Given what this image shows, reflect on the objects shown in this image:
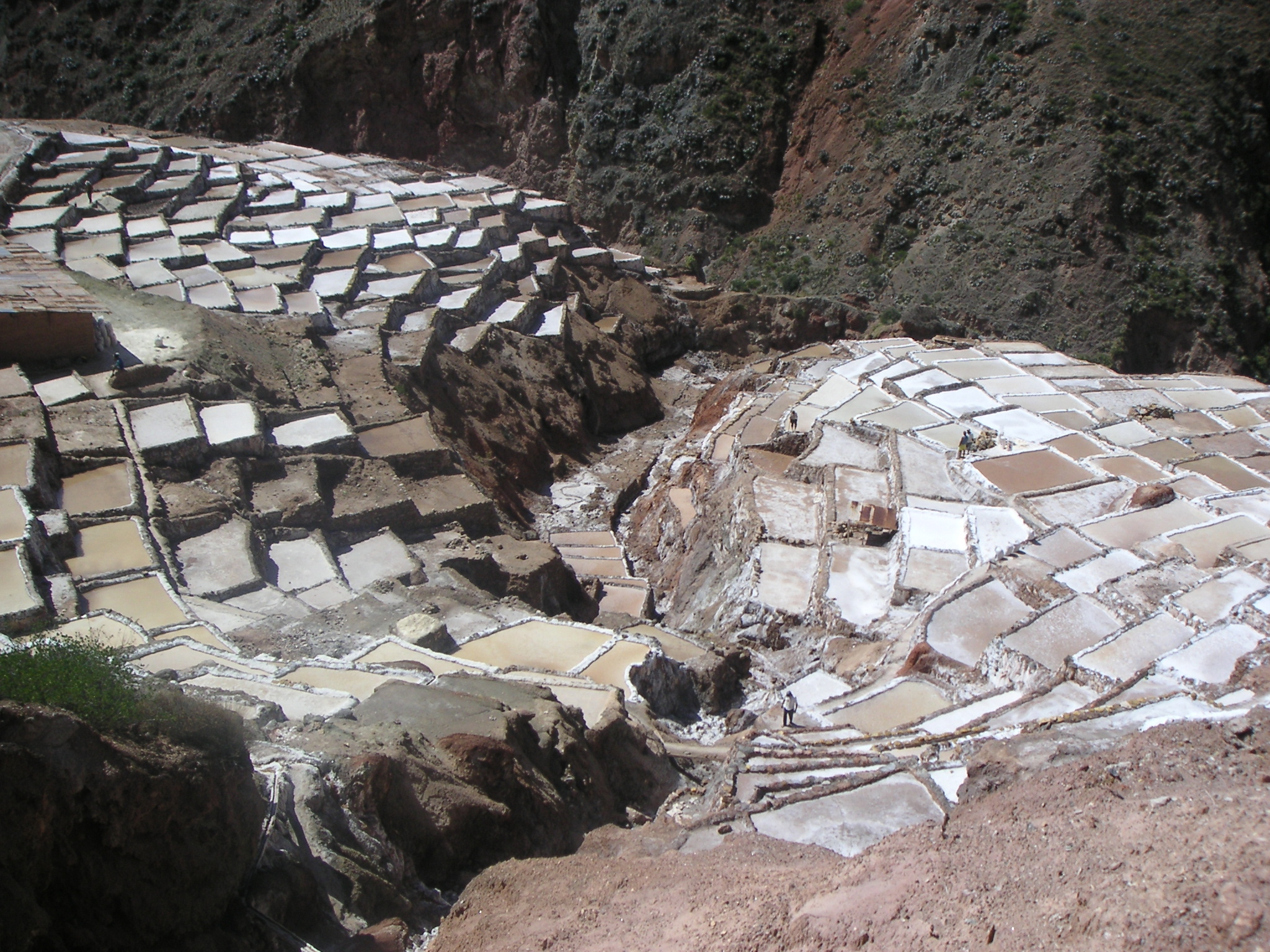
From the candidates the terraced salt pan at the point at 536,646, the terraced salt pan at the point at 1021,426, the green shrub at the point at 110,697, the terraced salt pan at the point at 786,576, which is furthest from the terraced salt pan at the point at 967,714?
the terraced salt pan at the point at 1021,426

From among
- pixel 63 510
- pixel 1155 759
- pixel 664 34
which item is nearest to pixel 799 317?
pixel 664 34

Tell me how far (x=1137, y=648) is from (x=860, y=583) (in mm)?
3871

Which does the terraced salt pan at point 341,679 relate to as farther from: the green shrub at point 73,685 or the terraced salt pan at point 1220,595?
the terraced salt pan at point 1220,595

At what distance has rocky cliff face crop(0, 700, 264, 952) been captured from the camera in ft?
13.1

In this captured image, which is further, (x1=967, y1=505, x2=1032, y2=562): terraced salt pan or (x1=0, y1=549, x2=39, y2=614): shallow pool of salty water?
(x1=967, y1=505, x2=1032, y2=562): terraced salt pan

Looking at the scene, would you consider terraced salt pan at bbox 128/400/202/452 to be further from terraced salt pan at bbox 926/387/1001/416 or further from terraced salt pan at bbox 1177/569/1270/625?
terraced salt pan at bbox 1177/569/1270/625

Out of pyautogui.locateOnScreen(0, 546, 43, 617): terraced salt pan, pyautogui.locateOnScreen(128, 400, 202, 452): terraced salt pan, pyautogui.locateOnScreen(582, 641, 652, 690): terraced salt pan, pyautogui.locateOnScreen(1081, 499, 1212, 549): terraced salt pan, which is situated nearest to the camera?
pyautogui.locateOnScreen(0, 546, 43, 617): terraced salt pan

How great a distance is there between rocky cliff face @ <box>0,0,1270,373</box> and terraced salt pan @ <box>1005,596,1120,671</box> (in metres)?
15.0

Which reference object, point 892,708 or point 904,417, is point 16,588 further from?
point 904,417

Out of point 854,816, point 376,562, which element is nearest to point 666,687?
point 854,816

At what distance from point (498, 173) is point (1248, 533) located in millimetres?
29127

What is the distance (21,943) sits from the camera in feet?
12.5

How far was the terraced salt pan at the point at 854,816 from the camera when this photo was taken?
627cm

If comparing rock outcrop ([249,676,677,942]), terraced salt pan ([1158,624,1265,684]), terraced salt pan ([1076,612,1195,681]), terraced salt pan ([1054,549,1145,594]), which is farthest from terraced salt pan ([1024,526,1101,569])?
rock outcrop ([249,676,677,942])
